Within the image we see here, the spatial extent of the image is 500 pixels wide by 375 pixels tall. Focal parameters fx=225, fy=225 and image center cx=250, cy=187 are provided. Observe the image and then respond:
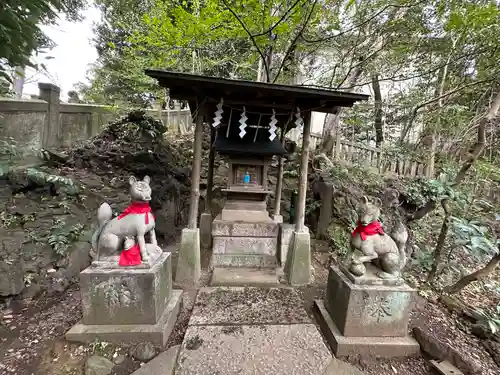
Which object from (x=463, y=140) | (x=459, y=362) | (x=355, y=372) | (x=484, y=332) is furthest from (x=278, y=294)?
(x=463, y=140)

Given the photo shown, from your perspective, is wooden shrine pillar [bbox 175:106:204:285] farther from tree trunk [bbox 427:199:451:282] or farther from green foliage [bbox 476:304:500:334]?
tree trunk [bbox 427:199:451:282]

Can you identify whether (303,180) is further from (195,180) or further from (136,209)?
(136,209)

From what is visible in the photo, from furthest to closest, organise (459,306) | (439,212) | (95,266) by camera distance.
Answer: (439,212), (459,306), (95,266)

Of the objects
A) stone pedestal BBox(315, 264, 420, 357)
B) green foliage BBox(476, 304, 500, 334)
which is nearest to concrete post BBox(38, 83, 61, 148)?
stone pedestal BBox(315, 264, 420, 357)

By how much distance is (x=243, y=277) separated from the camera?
391 cm

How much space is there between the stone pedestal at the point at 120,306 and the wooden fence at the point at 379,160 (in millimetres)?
7116

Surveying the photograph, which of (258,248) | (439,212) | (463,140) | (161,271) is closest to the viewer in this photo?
(161,271)

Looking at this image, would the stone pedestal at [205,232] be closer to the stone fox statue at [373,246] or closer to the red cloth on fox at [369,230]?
the stone fox statue at [373,246]

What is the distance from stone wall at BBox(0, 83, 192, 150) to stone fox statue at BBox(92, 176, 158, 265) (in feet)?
13.7

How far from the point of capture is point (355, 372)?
225 centimetres

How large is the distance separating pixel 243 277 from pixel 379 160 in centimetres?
601

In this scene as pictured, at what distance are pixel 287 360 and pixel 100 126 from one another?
374 inches

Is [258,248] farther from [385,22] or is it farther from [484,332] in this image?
[385,22]

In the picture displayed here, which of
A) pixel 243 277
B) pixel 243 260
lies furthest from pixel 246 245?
pixel 243 277
